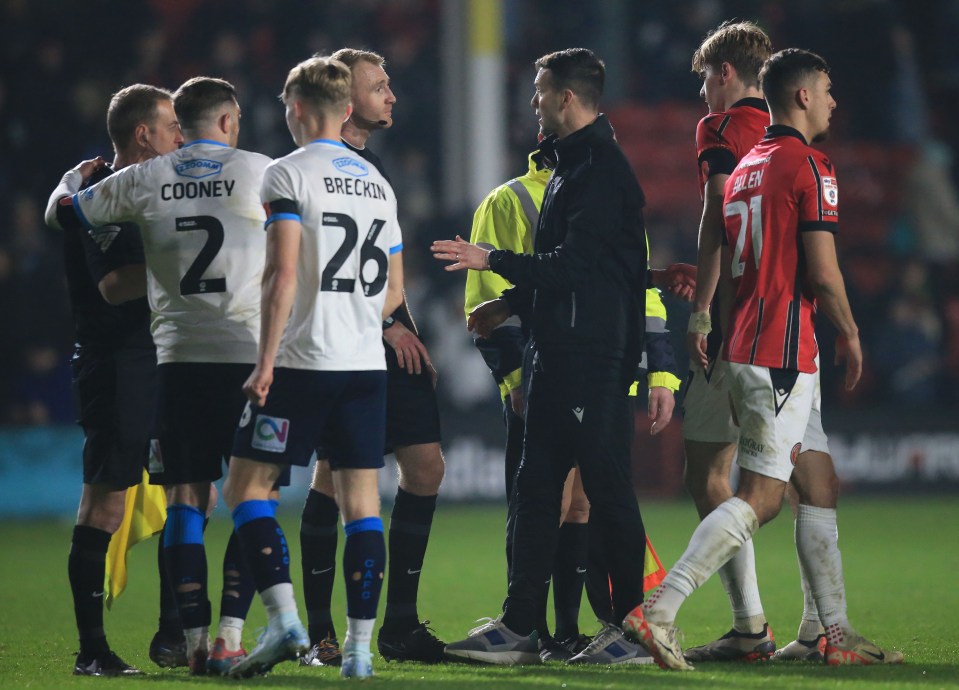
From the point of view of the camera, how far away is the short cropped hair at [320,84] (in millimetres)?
4660

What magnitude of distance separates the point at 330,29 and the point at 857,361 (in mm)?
11989

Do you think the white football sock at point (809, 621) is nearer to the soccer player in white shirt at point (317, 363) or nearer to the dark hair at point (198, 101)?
the soccer player in white shirt at point (317, 363)

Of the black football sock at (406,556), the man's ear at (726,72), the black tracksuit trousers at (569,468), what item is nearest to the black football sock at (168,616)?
the black football sock at (406,556)

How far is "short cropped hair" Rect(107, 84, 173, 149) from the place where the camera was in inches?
211

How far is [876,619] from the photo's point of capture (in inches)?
255

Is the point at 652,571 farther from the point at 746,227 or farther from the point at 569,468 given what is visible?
the point at 746,227

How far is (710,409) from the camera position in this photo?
17.8 ft

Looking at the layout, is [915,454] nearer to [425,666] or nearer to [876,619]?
[876,619]

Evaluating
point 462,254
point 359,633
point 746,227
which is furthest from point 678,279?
point 359,633

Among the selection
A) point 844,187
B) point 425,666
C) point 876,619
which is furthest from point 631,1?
point 425,666

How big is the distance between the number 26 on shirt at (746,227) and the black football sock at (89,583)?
101 inches

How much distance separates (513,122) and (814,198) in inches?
452

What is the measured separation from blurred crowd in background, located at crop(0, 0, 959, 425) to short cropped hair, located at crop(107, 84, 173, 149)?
741 centimetres

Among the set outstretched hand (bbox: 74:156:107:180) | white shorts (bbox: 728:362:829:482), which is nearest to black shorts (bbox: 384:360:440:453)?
white shorts (bbox: 728:362:829:482)
